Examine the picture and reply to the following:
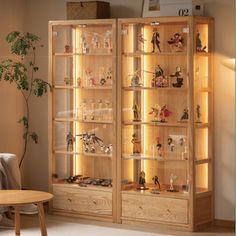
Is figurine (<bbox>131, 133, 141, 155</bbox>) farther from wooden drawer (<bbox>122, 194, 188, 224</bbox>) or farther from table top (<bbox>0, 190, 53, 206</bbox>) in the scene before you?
table top (<bbox>0, 190, 53, 206</bbox>)

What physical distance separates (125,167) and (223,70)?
145 cm

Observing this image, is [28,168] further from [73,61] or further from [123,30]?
[123,30]

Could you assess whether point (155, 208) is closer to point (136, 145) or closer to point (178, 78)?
point (136, 145)

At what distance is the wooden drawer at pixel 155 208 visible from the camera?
21.3ft

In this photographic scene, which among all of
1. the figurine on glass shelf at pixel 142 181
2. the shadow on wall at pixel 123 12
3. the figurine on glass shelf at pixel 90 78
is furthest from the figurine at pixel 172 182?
the shadow on wall at pixel 123 12

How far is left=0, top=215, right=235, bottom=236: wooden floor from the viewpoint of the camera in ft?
20.8

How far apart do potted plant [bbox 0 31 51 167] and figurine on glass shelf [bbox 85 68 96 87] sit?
44 centimetres

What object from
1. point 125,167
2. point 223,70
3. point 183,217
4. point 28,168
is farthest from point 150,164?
point 28,168

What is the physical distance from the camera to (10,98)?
752 centimetres

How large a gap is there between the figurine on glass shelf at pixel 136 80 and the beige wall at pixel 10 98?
1586 mm

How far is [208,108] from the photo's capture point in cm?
662

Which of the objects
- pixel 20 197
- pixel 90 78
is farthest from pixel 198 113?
pixel 20 197

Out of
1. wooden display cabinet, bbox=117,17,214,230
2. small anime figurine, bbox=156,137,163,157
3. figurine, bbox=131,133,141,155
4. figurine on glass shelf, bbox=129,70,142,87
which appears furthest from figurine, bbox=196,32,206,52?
figurine, bbox=131,133,141,155

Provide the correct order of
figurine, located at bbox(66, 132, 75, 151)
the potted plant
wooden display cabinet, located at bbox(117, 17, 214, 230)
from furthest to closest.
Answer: figurine, located at bbox(66, 132, 75, 151) → the potted plant → wooden display cabinet, located at bbox(117, 17, 214, 230)
